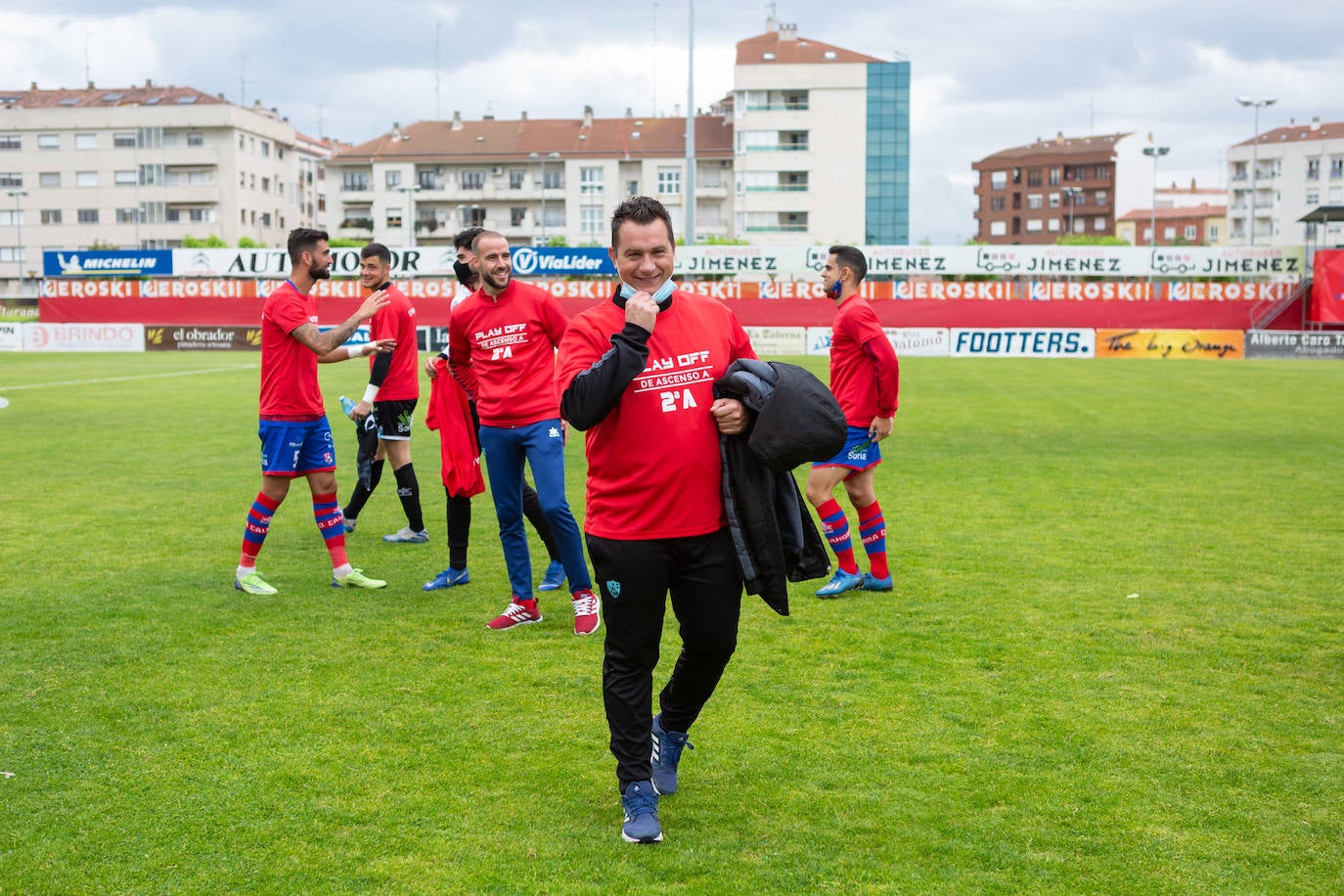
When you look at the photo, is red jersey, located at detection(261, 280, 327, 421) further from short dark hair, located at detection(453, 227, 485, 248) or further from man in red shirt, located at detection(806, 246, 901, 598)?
man in red shirt, located at detection(806, 246, 901, 598)

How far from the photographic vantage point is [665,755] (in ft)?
14.4

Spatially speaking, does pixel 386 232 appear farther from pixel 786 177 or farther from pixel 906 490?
pixel 906 490

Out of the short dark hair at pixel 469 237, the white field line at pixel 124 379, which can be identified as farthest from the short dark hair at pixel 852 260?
the white field line at pixel 124 379

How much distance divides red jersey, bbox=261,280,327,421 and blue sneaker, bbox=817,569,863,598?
133 inches

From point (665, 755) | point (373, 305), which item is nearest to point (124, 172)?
point (373, 305)

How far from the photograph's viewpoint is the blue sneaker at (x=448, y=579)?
7785 mm

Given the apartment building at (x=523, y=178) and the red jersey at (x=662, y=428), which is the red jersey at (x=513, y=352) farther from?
the apartment building at (x=523, y=178)

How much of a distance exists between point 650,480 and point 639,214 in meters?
0.86

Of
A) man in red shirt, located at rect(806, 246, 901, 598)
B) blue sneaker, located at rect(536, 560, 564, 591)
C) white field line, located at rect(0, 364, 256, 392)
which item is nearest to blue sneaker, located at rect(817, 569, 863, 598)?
man in red shirt, located at rect(806, 246, 901, 598)

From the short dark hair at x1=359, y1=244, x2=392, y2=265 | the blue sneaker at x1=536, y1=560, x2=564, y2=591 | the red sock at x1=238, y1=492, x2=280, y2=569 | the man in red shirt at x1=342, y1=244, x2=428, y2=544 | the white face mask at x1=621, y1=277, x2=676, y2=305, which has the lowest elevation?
the blue sneaker at x1=536, y1=560, x2=564, y2=591

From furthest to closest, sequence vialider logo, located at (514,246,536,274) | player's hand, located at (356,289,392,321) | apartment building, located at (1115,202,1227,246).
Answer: apartment building, located at (1115,202,1227,246) → vialider logo, located at (514,246,536,274) → player's hand, located at (356,289,392,321)

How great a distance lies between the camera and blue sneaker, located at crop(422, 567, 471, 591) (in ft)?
25.5

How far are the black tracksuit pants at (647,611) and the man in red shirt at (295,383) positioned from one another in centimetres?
361

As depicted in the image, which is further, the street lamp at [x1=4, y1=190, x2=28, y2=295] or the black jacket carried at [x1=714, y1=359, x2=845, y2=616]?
the street lamp at [x1=4, y1=190, x2=28, y2=295]
